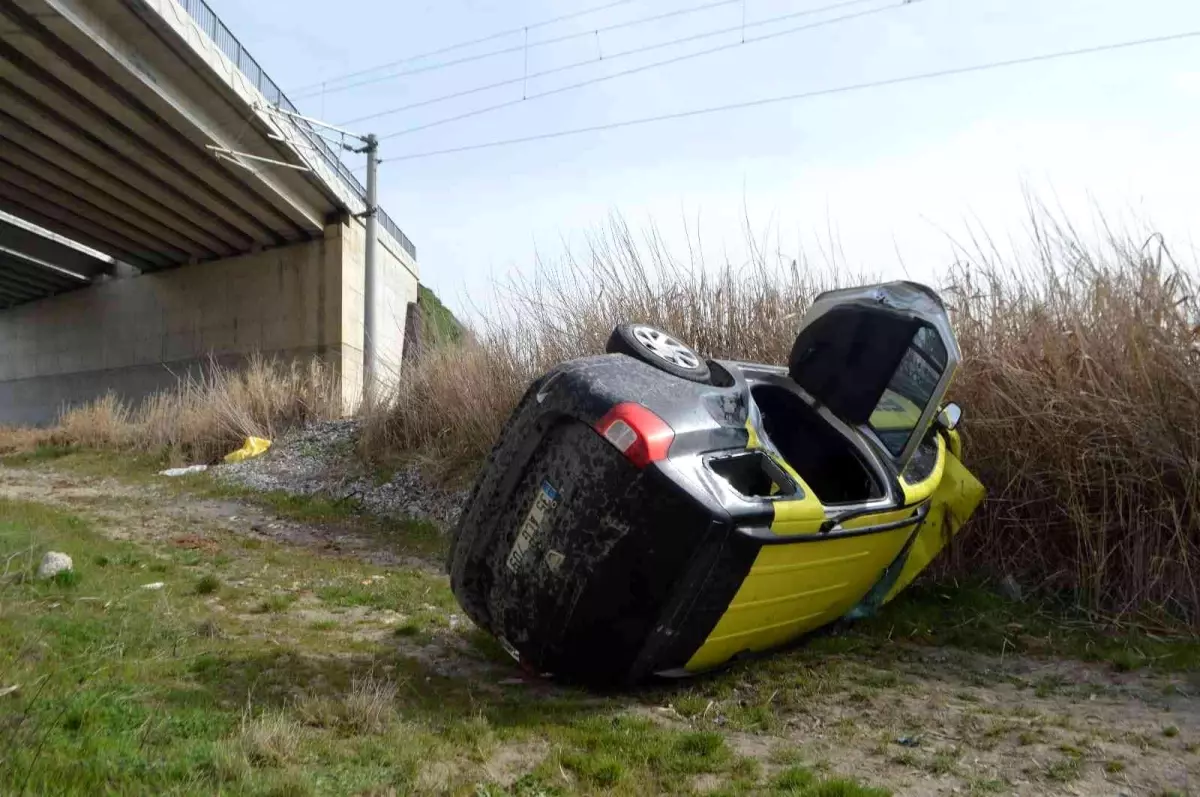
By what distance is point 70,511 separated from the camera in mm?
9484

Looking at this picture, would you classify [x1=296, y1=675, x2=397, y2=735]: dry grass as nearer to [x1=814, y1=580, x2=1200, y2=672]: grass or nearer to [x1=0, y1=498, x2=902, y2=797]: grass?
[x1=0, y1=498, x2=902, y2=797]: grass

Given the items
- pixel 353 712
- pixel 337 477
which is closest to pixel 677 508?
pixel 353 712

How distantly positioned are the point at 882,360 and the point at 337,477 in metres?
8.71

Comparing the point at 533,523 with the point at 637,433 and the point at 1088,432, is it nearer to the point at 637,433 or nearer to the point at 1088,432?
the point at 637,433

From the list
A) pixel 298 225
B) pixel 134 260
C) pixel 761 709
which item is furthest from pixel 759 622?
pixel 134 260

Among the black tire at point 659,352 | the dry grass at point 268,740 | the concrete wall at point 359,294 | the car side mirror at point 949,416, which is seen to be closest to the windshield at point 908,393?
the car side mirror at point 949,416

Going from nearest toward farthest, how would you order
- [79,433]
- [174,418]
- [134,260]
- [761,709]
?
1. [761,709]
2. [174,418]
3. [79,433]
4. [134,260]

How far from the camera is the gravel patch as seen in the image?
383 inches

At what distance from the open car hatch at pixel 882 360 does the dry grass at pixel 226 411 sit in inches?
464

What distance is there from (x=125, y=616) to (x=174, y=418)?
39.0ft

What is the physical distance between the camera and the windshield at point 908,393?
425cm

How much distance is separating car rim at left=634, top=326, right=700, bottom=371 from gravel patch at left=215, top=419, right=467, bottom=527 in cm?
571

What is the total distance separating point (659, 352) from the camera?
373 cm

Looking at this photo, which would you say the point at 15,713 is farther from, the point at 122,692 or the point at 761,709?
the point at 761,709
